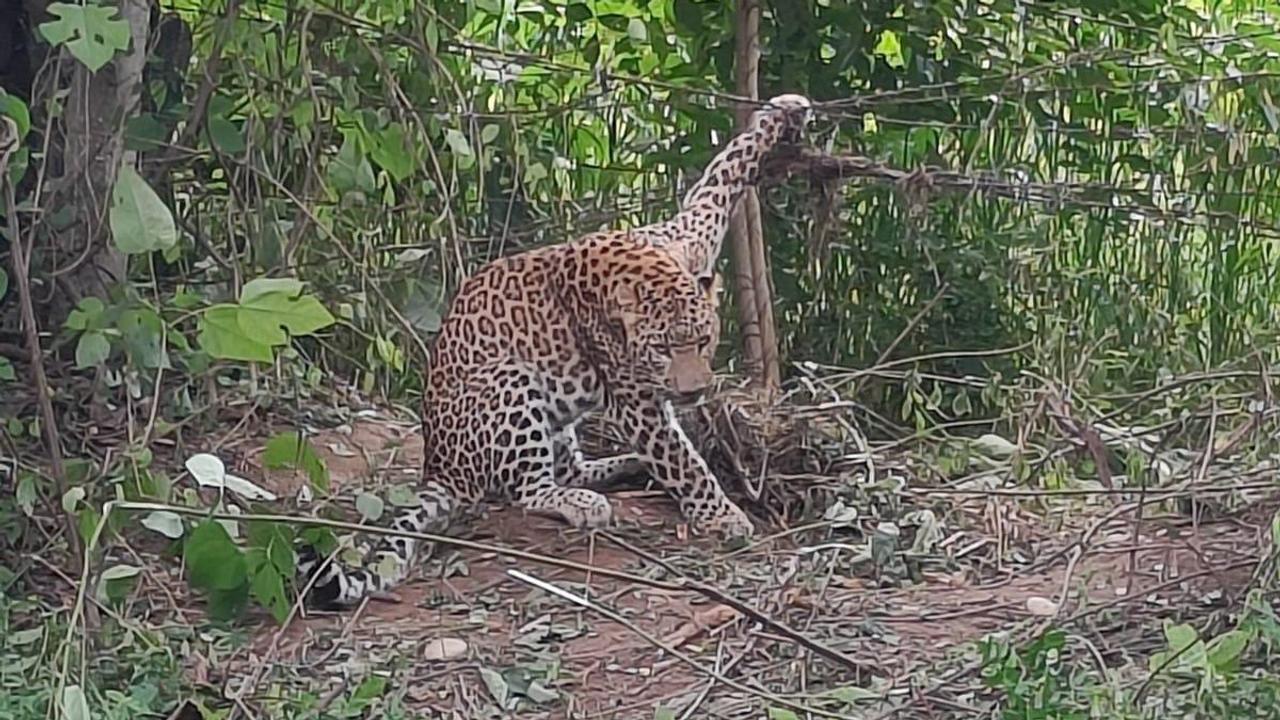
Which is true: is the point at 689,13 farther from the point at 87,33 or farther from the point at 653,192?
the point at 87,33

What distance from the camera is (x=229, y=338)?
2.63m

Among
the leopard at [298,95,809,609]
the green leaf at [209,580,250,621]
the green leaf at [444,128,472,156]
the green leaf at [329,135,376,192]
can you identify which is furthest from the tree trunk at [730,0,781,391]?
the green leaf at [209,580,250,621]

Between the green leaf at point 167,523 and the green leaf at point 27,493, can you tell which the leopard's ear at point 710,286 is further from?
the green leaf at point 167,523

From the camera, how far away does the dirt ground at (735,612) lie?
11.0ft

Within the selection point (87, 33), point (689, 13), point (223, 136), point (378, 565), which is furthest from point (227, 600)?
point (689, 13)

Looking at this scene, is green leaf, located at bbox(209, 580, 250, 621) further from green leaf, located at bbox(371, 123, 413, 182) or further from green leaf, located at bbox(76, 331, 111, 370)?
green leaf, located at bbox(371, 123, 413, 182)

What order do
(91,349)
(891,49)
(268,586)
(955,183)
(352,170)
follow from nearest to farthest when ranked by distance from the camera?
(268,586) < (91,349) < (352,170) < (955,183) < (891,49)

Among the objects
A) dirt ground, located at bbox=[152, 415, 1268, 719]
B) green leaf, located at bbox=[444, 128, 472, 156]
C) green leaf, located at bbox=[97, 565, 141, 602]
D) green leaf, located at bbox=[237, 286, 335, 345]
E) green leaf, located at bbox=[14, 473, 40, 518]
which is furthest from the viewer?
green leaf, located at bbox=[444, 128, 472, 156]

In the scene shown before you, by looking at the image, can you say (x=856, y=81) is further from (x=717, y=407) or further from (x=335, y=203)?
(x=335, y=203)

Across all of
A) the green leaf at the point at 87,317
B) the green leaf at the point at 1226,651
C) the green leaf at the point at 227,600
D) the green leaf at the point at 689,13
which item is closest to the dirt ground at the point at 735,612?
the green leaf at the point at 227,600

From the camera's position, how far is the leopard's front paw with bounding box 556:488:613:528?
451cm

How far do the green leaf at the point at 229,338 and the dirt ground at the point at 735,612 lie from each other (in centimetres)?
64

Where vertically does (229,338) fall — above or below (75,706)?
above

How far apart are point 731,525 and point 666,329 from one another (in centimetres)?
47
